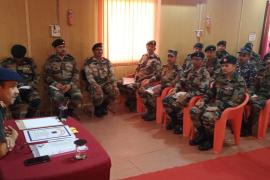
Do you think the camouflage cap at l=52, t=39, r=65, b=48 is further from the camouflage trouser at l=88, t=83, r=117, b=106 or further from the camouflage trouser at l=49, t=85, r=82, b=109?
the camouflage trouser at l=88, t=83, r=117, b=106

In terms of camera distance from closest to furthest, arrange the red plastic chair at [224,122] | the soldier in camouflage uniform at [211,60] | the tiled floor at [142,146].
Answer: the tiled floor at [142,146] → the red plastic chair at [224,122] → the soldier in camouflage uniform at [211,60]

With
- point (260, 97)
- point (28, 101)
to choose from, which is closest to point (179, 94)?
point (260, 97)

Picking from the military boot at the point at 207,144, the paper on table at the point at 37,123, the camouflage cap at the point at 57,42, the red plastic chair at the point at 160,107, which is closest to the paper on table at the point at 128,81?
the red plastic chair at the point at 160,107

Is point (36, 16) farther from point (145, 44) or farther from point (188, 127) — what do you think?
point (188, 127)

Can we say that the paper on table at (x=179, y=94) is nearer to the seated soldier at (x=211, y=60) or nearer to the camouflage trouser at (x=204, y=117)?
the camouflage trouser at (x=204, y=117)

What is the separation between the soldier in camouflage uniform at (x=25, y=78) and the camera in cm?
381

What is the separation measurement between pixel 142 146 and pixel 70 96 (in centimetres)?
134

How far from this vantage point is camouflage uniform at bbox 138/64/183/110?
4075 millimetres

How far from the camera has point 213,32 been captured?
559 cm

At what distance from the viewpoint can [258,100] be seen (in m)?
3.62

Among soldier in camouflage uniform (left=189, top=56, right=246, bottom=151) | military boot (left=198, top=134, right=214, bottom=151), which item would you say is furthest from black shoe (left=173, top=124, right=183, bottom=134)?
military boot (left=198, top=134, right=214, bottom=151)

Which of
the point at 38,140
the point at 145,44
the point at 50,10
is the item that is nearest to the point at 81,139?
the point at 38,140

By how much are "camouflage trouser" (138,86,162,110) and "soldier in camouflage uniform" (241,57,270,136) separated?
1.23 m

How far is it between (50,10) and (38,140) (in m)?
2.66
